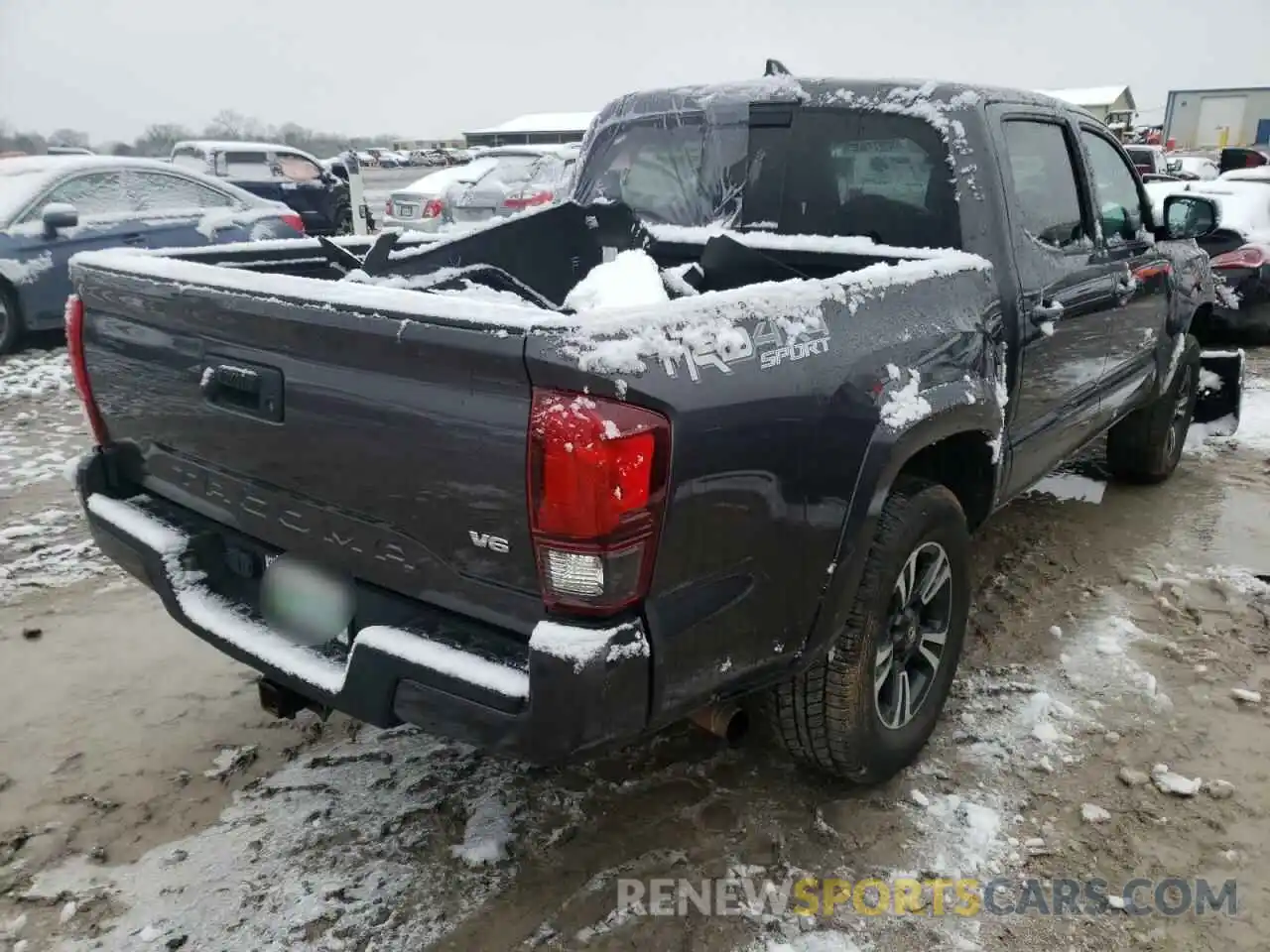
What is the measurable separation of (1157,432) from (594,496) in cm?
457

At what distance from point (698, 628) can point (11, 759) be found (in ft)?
7.59

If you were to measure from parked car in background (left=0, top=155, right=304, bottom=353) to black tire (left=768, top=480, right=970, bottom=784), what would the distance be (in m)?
7.34

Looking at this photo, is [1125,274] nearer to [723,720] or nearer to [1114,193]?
[1114,193]

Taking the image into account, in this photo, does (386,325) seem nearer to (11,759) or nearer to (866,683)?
(866,683)

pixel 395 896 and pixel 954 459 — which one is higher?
pixel 954 459

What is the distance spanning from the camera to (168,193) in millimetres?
8547

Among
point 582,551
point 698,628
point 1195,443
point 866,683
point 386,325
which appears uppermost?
point 386,325

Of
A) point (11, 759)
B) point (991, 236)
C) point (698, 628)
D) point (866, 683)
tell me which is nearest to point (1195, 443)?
point (991, 236)

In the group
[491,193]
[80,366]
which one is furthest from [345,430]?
[491,193]

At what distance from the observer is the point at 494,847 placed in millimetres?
2551

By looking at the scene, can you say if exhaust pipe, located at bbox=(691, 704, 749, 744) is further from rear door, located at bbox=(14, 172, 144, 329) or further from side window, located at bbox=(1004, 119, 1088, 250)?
rear door, located at bbox=(14, 172, 144, 329)

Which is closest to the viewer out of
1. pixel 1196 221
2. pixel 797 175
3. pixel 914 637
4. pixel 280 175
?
pixel 914 637

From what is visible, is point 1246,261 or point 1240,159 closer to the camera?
point 1246,261

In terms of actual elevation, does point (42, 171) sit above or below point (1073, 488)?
above
